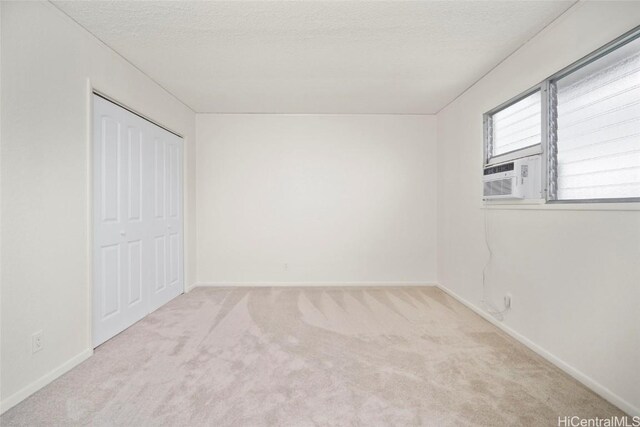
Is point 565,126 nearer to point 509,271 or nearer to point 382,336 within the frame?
point 509,271

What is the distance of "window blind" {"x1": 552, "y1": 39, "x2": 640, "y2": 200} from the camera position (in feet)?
5.44

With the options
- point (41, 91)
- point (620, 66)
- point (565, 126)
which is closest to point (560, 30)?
point (620, 66)

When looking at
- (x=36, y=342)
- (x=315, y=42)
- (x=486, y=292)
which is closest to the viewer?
(x=36, y=342)

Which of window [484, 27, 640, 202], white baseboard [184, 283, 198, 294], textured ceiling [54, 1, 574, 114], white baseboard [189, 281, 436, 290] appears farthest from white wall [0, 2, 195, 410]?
window [484, 27, 640, 202]

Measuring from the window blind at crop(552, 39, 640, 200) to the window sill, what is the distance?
0.37 ft

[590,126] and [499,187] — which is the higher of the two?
[590,126]

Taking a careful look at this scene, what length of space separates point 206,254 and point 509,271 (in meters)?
3.76

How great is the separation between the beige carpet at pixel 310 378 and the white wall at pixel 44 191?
0.84 ft

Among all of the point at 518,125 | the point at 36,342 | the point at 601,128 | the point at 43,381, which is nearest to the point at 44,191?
the point at 36,342

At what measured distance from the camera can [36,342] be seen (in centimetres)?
176

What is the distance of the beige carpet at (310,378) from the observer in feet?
5.08

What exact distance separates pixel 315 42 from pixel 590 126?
209 centimetres

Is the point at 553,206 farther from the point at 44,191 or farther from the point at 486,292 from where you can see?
the point at 44,191

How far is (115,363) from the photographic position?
207 cm
